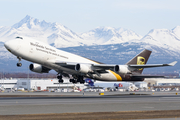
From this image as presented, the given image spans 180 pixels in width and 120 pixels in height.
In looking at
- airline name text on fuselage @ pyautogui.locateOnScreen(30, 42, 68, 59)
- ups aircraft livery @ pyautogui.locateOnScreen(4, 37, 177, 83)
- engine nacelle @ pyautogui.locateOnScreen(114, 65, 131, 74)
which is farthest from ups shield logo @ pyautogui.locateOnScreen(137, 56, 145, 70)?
airline name text on fuselage @ pyautogui.locateOnScreen(30, 42, 68, 59)

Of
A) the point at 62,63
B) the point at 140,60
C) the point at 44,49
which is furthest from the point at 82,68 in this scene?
the point at 140,60

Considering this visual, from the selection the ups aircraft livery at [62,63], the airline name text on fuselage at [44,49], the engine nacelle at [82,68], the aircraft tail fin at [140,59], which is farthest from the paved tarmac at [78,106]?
the aircraft tail fin at [140,59]

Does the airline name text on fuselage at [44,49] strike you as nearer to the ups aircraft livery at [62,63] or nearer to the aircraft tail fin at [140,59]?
the ups aircraft livery at [62,63]

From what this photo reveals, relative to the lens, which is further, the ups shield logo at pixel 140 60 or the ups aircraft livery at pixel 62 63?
the ups shield logo at pixel 140 60

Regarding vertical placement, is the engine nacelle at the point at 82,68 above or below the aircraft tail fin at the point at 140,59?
below

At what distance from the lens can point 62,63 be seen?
62.0 meters

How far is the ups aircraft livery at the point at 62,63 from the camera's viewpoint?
188ft

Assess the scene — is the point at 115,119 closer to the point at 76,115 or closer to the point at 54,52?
the point at 76,115

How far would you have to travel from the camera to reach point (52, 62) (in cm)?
6131

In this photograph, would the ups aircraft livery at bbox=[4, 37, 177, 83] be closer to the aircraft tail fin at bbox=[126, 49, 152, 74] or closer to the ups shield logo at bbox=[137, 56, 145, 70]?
the aircraft tail fin at bbox=[126, 49, 152, 74]

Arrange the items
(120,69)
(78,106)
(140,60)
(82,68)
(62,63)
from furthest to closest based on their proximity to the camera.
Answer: (140,60), (120,69), (82,68), (62,63), (78,106)

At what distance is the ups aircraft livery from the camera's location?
5741 centimetres

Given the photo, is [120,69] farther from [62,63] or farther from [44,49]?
[44,49]

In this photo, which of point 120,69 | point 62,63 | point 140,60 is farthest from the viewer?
point 140,60
